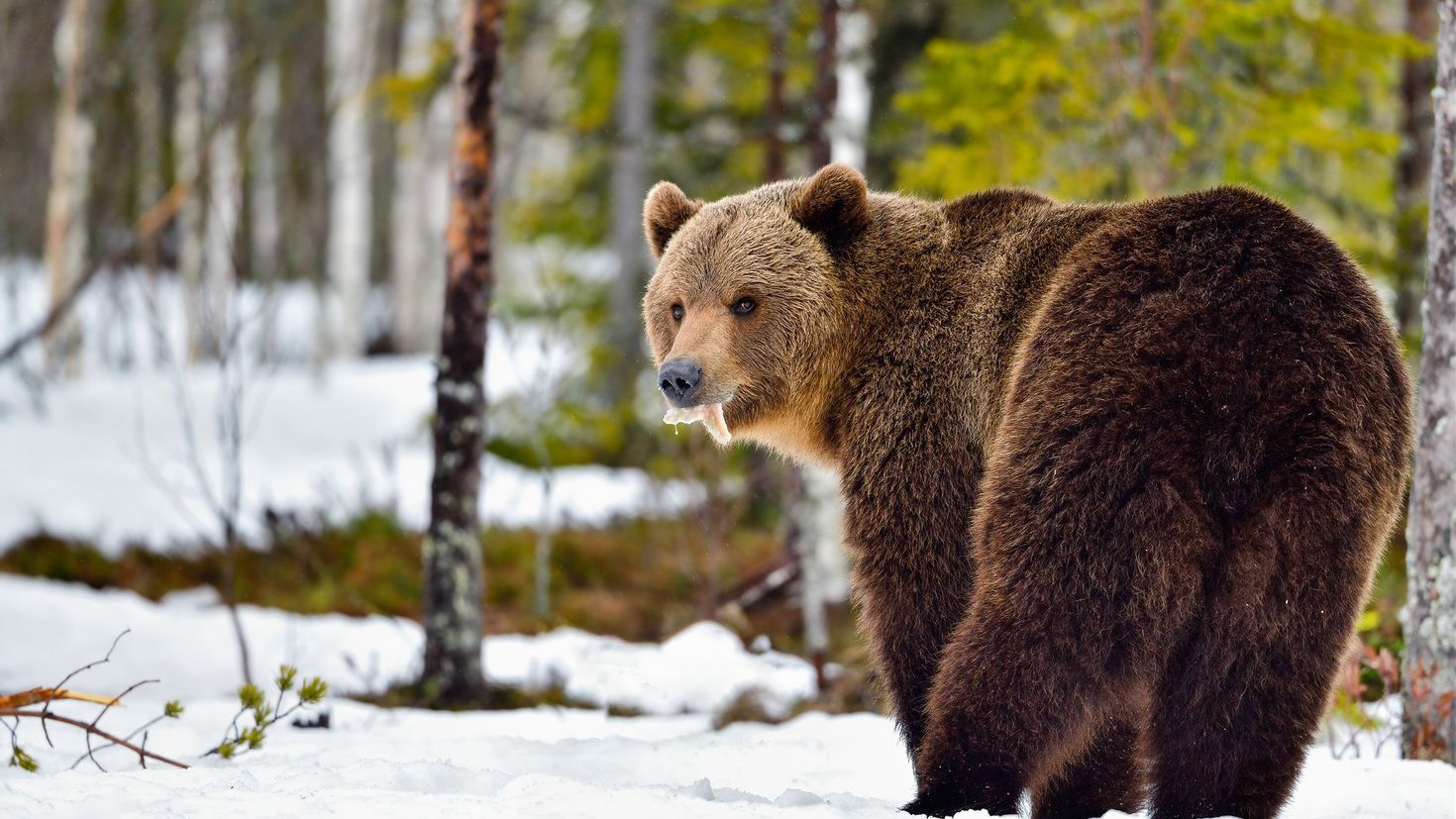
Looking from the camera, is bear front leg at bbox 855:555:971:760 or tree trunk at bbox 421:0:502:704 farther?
tree trunk at bbox 421:0:502:704

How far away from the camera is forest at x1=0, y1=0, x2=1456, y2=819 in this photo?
4520 millimetres

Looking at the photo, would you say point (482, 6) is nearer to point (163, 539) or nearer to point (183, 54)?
point (163, 539)

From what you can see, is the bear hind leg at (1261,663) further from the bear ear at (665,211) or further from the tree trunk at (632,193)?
the tree trunk at (632,193)

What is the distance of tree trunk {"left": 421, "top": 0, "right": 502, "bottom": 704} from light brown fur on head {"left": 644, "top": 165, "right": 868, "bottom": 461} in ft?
6.14

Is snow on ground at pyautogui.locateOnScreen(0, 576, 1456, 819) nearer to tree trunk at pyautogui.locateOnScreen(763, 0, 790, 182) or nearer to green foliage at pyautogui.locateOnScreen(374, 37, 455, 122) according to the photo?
tree trunk at pyautogui.locateOnScreen(763, 0, 790, 182)

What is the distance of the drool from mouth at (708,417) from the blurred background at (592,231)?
254 centimetres

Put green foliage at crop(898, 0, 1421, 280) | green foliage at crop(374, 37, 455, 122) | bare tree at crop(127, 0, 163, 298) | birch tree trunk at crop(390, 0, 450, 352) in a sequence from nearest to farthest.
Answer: green foliage at crop(898, 0, 1421, 280), green foliage at crop(374, 37, 455, 122), bare tree at crop(127, 0, 163, 298), birch tree trunk at crop(390, 0, 450, 352)

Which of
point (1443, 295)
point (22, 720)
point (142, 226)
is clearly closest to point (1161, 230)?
point (1443, 295)

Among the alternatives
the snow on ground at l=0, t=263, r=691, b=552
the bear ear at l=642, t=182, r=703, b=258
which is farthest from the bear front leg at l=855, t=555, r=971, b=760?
the snow on ground at l=0, t=263, r=691, b=552

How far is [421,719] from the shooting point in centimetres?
600

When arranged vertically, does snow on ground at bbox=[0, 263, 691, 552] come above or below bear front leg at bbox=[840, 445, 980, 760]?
below

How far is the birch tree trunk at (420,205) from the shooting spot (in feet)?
60.8

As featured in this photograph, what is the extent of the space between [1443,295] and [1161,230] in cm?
153

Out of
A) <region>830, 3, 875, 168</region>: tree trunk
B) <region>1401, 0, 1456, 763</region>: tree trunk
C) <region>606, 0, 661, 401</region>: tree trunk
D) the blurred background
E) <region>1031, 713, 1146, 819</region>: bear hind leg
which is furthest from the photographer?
<region>606, 0, 661, 401</region>: tree trunk
